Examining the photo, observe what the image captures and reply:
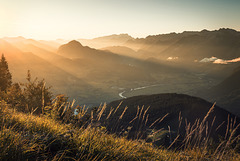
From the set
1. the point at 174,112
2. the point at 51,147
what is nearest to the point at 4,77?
the point at 174,112

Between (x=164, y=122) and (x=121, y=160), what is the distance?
51.6m

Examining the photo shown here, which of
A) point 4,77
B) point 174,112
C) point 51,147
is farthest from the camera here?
point 174,112

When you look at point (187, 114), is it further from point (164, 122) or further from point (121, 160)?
point (121, 160)

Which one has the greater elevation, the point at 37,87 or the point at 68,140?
the point at 68,140

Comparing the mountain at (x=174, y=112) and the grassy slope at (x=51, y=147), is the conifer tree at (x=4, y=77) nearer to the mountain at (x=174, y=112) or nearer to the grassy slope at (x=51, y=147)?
the mountain at (x=174, y=112)

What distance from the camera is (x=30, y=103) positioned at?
98.9 ft

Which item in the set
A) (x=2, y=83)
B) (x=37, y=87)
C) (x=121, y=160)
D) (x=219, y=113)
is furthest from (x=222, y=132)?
(x=2, y=83)

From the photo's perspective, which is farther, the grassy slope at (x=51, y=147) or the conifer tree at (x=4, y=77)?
the conifer tree at (x=4, y=77)

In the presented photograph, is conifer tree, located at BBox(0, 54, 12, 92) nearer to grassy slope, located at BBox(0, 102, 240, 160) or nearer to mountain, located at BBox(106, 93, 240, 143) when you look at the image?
mountain, located at BBox(106, 93, 240, 143)

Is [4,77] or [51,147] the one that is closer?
[51,147]

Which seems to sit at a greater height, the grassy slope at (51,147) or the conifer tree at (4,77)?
the grassy slope at (51,147)

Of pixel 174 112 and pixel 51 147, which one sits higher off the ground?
pixel 51 147

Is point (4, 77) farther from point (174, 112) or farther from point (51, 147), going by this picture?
point (51, 147)

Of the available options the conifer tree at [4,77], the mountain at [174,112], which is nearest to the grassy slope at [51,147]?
the mountain at [174,112]
